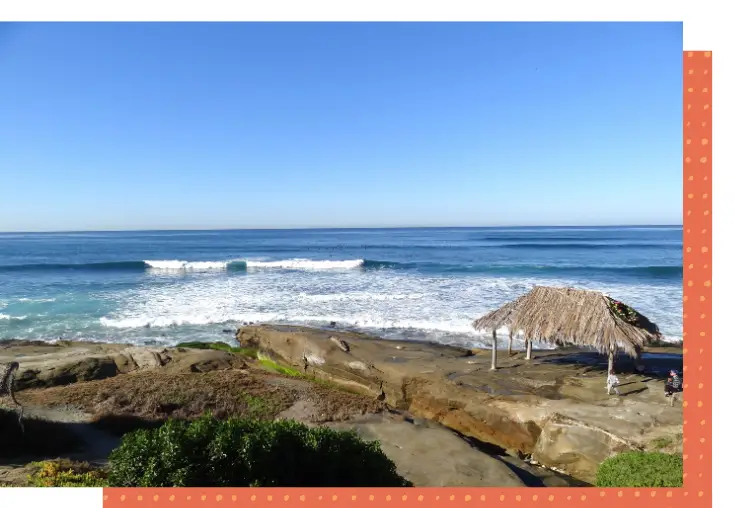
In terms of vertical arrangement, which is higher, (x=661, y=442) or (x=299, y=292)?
(x=299, y=292)

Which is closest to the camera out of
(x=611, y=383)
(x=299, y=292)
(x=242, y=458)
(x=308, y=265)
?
(x=242, y=458)

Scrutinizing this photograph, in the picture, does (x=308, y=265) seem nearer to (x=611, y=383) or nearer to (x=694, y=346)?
(x=611, y=383)

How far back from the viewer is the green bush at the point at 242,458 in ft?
16.1

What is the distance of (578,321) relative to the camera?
12.5 m

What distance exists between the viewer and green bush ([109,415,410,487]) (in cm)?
491

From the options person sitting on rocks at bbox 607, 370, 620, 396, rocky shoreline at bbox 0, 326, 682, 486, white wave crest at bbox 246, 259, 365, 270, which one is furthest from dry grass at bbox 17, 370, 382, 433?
white wave crest at bbox 246, 259, 365, 270

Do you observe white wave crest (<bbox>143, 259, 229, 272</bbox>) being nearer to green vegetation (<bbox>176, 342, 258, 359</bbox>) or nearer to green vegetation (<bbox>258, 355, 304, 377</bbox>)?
green vegetation (<bbox>176, 342, 258, 359</bbox>)

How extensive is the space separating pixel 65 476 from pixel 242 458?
3323 mm

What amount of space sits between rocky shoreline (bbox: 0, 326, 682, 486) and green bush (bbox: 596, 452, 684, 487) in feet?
6.40

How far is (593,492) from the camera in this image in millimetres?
4980

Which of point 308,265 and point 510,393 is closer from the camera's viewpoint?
point 510,393

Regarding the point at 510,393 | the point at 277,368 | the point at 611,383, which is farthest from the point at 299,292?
the point at 611,383
